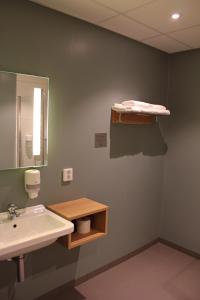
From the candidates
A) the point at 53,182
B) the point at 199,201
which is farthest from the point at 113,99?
the point at 199,201

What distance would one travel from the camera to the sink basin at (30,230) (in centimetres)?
153

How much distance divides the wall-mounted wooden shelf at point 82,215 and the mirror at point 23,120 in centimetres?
40

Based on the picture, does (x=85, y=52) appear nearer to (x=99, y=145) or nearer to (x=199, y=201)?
(x=99, y=145)

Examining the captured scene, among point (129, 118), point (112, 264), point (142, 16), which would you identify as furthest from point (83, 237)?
point (142, 16)

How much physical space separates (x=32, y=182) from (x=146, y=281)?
155 cm

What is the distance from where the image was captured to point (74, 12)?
209 centimetres

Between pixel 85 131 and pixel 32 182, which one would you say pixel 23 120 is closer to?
pixel 32 182

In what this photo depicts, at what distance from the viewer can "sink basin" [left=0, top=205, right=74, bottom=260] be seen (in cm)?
153

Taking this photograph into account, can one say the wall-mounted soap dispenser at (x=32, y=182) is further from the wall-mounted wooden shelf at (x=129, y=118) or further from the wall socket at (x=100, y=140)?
the wall-mounted wooden shelf at (x=129, y=118)

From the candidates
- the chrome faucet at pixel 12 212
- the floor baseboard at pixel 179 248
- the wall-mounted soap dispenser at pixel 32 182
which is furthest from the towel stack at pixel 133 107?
the floor baseboard at pixel 179 248

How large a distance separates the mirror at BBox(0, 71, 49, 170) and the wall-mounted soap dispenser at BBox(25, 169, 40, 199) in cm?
9

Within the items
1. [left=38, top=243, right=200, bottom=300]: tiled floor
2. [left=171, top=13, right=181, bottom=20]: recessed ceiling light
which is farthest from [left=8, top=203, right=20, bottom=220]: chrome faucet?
[left=171, top=13, right=181, bottom=20]: recessed ceiling light

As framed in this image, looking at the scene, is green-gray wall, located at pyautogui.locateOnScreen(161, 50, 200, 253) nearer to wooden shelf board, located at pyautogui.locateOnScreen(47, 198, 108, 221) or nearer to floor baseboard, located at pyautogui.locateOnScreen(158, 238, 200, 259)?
floor baseboard, located at pyautogui.locateOnScreen(158, 238, 200, 259)

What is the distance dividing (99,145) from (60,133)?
464mm
